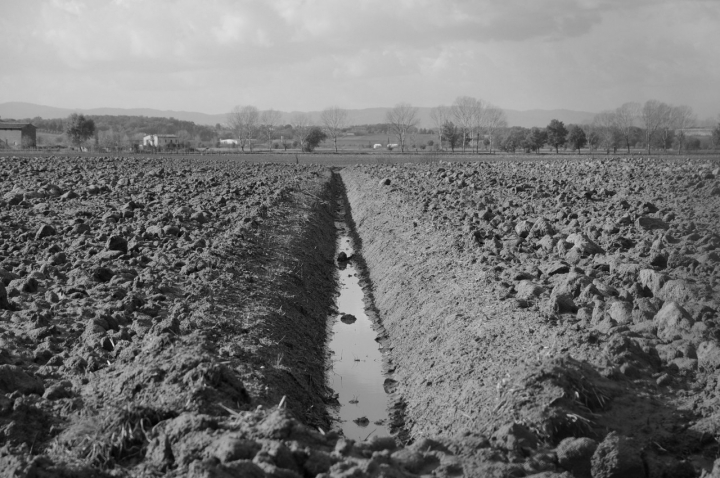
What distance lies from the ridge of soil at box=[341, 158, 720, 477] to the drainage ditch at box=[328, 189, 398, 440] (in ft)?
1.21

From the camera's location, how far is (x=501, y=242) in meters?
15.4

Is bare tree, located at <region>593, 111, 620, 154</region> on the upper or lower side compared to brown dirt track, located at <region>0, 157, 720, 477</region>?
upper

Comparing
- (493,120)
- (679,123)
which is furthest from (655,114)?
(493,120)

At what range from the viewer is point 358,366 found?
39.2 ft

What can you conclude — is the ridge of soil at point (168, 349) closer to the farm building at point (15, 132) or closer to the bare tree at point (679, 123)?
the bare tree at point (679, 123)

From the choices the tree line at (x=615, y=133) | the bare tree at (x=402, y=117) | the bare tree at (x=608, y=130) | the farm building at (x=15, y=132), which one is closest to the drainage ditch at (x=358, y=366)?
the tree line at (x=615, y=133)

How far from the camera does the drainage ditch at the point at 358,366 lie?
9641mm

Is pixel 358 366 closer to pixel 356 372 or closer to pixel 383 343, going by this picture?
pixel 356 372

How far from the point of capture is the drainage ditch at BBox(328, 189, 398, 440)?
964 centimetres

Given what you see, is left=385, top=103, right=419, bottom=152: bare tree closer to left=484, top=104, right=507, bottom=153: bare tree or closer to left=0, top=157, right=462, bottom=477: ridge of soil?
left=484, top=104, right=507, bottom=153: bare tree

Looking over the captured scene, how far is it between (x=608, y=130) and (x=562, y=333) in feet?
394

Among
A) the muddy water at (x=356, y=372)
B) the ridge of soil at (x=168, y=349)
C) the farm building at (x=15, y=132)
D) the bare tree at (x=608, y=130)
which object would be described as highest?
the bare tree at (x=608, y=130)

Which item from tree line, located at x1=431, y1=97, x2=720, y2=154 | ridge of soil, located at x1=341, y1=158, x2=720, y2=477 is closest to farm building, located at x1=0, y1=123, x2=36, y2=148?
tree line, located at x1=431, y1=97, x2=720, y2=154

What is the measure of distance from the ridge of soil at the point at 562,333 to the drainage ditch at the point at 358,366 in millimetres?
368
